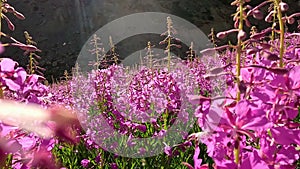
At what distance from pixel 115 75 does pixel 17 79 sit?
12.4 ft

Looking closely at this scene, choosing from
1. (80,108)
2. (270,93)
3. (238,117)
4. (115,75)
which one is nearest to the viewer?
(238,117)

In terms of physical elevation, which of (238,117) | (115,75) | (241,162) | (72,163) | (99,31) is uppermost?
(99,31)

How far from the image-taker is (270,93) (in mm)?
1210

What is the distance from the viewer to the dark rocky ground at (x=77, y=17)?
1472cm

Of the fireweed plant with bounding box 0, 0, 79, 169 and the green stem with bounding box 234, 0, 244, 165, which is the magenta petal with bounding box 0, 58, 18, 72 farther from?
the green stem with bounding box 234, 0, 244, 165

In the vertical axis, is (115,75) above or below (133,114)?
above

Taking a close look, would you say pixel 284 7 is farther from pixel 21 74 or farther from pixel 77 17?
pixel 77 17

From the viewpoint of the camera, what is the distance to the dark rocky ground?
48.3ft

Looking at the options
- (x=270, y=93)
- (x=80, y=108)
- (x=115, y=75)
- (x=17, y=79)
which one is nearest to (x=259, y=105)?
(x=270, y=93)

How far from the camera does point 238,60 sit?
1237 mm

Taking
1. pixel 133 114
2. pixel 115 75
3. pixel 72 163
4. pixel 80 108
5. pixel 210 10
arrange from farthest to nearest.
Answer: pixel 210 10 → pixel 115 75 → pixel 80 108 → pixel 133 114 → pixel 72 163

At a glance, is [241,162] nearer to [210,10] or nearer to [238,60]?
[238,60]

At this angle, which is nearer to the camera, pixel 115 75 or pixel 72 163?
pixel 72 163

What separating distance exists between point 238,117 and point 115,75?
12.8ft
